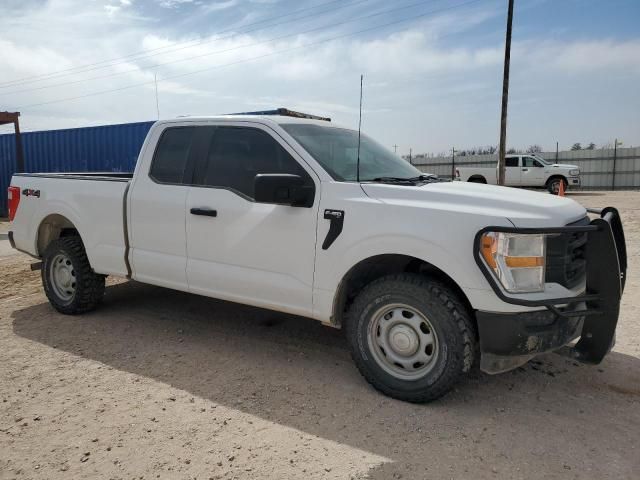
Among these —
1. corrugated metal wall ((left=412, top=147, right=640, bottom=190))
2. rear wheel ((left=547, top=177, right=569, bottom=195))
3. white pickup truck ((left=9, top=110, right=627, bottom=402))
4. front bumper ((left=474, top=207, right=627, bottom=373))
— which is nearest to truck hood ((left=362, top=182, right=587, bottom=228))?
white pickup truck ((left=9, top=110, right=627, bottom=402))

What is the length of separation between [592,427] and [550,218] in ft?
4.23

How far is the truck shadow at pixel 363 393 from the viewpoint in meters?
2.88

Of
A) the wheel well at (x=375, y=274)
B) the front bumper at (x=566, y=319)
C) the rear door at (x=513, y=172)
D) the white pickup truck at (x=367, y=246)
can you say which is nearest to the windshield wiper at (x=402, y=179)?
the white pickup truck at (x=367, y=246)

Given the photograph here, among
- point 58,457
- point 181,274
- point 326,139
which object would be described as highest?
point 326,139

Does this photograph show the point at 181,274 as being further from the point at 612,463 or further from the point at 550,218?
the point at 612,463

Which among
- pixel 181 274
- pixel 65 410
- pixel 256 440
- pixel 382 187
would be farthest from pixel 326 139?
pixel 65 410

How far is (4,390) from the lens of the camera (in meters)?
3.65

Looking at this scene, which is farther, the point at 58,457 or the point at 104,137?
the point at 104,137

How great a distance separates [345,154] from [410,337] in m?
1.57

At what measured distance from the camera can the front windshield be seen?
3.89 meters

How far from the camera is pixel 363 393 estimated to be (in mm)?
3590

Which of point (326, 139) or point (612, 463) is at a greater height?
point (326, 139)

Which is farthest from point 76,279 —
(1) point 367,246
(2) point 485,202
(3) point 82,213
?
(2) point 485,202

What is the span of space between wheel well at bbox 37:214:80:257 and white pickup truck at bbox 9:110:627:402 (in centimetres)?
66
